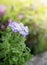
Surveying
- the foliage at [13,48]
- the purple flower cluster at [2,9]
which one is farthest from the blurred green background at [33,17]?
the foliage at [13,48]

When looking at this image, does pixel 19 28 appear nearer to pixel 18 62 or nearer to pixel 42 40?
pixel 18 62

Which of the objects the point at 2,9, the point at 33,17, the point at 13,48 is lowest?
the point at 13,48

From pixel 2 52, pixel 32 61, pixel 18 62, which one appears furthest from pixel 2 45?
pixel 32 61

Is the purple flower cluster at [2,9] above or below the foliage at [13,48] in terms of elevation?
above

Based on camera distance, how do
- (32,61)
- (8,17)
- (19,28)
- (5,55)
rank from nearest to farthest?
(5,55) < (19,28) < (32,61) < (8,17)

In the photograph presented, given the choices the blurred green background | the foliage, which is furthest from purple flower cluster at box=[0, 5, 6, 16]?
the foliage

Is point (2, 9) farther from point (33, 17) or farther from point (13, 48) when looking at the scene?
point (13, 48)

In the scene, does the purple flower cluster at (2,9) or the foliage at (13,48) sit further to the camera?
the purple flower cluster at (2,9)

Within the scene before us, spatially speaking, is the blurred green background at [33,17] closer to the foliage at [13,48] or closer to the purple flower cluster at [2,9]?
the purple flower cluster at [2,9]

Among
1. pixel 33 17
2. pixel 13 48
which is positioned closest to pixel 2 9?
pixel 33 17

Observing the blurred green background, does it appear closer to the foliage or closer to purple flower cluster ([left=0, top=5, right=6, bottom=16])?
purple flower cluster ([left=0, top=5, right=6, bottom=16])

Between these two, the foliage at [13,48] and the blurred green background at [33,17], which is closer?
the foliage at [13,48]
